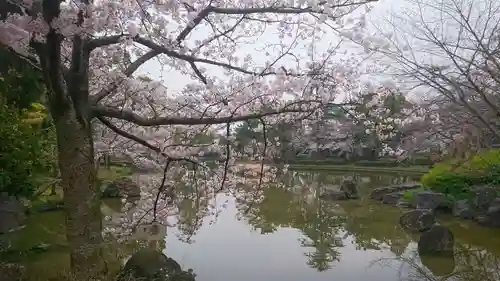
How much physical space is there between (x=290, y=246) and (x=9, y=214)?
5.85 meters

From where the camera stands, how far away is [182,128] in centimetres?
607

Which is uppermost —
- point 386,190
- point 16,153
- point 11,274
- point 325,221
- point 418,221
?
point 16,153

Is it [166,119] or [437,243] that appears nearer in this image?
[166,119]

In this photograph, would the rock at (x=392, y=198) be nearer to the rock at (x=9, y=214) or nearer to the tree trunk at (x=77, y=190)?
the rock at (x=9, y=214)

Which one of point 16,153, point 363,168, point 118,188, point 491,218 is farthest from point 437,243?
point 363,168

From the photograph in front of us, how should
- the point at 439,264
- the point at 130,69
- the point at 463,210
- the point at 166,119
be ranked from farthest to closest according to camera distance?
the point at 463,210
the point at 439,264
the point at 130,69
the point at 166,119

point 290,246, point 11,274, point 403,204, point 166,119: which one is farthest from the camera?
point 403,204

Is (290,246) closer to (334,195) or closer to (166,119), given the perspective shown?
(166,119)

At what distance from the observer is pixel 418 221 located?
1018cm

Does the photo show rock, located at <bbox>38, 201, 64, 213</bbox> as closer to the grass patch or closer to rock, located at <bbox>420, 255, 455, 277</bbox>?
rock, located at <bbox>420, 255, 455, 277</bbox>

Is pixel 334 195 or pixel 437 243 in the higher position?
pixel 334 195

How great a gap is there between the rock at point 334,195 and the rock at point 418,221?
5493 mm

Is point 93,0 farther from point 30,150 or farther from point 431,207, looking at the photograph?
point 431,207

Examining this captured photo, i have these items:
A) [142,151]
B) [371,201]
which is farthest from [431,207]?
[142,151]
